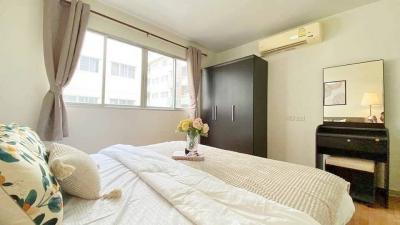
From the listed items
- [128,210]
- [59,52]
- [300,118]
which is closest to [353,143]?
[300,118]

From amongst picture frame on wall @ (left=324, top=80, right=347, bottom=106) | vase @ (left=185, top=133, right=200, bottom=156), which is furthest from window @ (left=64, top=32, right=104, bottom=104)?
picture frame on wall @ (left=324, top=80, right=347, bottom=106)

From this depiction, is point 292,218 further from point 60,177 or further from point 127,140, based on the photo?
point 127,140

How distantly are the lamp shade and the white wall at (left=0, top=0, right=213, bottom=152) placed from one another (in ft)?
9.81

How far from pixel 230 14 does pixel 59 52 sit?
233 centimetres

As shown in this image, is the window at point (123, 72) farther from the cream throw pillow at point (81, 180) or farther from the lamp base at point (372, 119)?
the lamp base at point (372, 119)

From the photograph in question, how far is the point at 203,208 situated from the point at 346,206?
1.05m

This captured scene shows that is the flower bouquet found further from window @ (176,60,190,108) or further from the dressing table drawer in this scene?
window @ (176,60,190,108)

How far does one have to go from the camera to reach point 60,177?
29.7 inches

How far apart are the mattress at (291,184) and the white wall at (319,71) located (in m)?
1.86

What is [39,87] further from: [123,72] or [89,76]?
[123,72]

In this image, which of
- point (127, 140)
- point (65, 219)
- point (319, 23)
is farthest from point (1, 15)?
point (319, 23)

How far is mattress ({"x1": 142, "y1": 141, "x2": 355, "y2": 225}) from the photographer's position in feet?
2.89

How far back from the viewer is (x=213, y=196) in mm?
885

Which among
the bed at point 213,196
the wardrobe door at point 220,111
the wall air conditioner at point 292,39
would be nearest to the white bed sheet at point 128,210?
the bed at point 213,196
